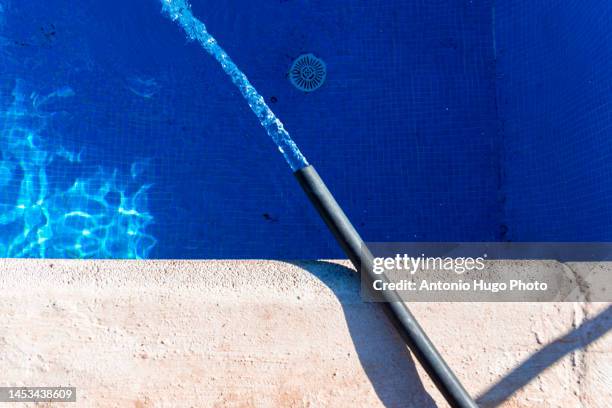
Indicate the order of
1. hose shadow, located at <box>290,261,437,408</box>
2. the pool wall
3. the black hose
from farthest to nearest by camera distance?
1. the pool wall
2. hose shadow, located at <box>290,261,437,408</box>
3. the black hose

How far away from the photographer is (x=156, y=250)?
4172 mm

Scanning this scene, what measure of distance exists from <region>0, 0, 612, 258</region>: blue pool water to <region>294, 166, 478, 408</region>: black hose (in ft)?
4.97

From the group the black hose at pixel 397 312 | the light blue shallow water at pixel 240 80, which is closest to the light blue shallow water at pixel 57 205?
the light blue shallow water at pixel 240 80

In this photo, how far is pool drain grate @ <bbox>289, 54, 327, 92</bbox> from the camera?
14.5 ft

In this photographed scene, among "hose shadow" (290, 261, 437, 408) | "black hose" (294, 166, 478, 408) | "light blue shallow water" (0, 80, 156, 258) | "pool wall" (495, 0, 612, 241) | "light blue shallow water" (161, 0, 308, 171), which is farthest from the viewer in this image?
"light blue shallow water" (161, 0, 308, 171)

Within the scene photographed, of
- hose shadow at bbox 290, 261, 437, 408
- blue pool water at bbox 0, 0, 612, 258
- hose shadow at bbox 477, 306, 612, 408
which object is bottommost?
hose shadow at bbox 477, 306, 612, 408

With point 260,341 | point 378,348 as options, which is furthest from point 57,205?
point 378,348

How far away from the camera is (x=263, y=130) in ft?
14.4

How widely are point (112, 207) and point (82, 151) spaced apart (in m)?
0.50

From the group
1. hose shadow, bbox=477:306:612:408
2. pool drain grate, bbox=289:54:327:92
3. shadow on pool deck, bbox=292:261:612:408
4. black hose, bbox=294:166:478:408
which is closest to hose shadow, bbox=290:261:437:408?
shadow on pool deck, bbox=292:261:612:408

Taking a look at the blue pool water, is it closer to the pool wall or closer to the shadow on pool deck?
the pool wall

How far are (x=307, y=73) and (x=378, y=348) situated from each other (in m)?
2.50

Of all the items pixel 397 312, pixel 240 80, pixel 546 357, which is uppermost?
pixel 240 80

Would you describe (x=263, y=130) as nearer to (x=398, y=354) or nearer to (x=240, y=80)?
(x=240, y=80)
